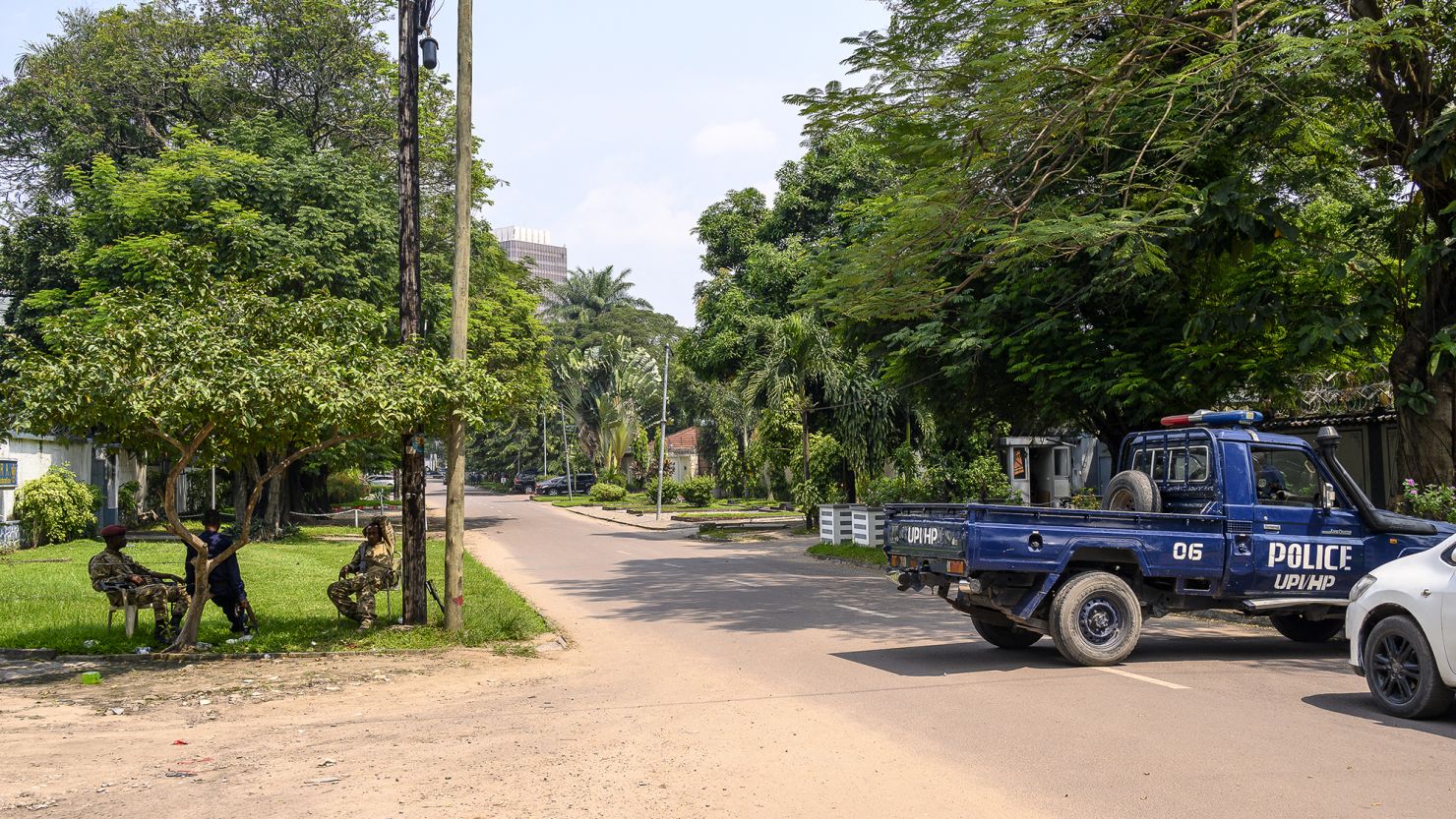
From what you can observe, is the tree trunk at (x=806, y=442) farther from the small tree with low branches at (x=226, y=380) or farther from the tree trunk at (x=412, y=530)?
the small tree with low branches at (x=226, y=380)

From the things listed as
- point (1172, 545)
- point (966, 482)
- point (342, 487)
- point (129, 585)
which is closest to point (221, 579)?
point (129, 585)

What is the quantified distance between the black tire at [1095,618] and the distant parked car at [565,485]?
68.3 m

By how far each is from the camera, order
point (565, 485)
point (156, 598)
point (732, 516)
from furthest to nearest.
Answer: point (565, 485) → point (732, 516) → point (156, 598)

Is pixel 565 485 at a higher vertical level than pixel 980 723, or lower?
higher

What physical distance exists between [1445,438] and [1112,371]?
168 inches

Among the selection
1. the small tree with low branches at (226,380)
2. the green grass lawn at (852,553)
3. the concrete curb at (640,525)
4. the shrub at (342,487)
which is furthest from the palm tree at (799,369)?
the shrub at (342,487)

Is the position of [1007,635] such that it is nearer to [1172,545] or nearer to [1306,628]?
[1172,545]

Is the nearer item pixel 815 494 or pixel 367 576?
pixel 367 576

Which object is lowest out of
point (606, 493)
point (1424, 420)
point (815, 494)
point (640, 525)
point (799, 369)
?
point (640, 525)

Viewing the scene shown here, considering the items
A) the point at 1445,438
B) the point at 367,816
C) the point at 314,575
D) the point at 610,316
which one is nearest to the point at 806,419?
the point at 314,575

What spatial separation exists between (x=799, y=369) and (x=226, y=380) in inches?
879

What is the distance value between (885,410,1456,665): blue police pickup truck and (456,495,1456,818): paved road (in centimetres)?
53

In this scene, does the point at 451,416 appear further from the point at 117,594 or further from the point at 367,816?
the point at 367,816

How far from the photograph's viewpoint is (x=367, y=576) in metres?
13.2
